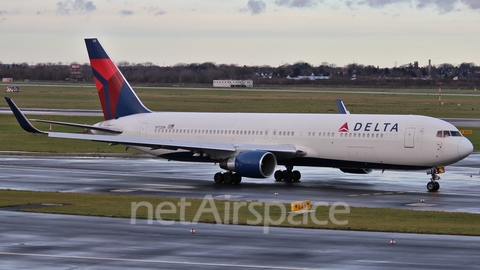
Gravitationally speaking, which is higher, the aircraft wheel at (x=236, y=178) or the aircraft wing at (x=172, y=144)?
the aircraft wing at (x=172, y=144)

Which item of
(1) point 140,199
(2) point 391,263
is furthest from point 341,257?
(1) point 140,199

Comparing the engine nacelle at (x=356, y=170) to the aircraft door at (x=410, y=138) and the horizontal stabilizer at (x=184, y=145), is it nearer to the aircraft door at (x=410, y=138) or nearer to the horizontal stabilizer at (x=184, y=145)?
the horizontal stabilizer at (x=184, y=145)

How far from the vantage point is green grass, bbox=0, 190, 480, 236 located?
26.7 meters

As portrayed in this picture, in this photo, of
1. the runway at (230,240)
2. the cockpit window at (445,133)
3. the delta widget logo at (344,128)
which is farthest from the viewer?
the delta widget logo at (344,128)

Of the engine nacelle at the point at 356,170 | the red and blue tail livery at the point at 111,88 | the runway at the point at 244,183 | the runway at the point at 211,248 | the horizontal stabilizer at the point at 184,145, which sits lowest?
the runway at the point at 244,183

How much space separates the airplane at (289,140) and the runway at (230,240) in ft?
4.86

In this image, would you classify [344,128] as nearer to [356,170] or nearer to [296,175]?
[356,170]

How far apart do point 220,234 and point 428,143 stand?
660 inches

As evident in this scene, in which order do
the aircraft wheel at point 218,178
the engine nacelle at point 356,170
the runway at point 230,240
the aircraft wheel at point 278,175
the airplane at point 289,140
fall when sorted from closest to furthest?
the runway at point 230,240 → the airplane at point 289,140 → the aircraft wheel at point 218,178 → the engine nacelle at point 356,170 → the aircraft wheel at point 278,175

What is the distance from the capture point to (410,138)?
3931 cm

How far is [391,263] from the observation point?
2061 cm

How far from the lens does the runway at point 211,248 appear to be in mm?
20438

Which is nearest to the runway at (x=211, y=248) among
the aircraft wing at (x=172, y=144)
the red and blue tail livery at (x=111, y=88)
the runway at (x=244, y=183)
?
the runway at (x=244, y=183)

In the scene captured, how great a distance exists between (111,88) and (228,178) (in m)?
11.2
